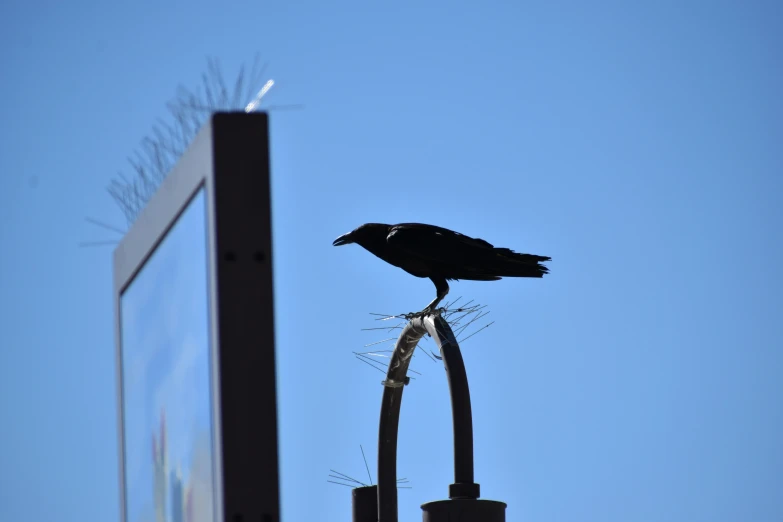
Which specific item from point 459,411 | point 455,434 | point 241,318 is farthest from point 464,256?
point 241,318

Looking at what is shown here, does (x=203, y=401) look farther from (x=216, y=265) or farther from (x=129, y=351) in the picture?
(x=129, y=351)

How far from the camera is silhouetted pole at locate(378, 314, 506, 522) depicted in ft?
15.6

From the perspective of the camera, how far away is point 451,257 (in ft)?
23.2

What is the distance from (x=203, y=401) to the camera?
296 centimetres

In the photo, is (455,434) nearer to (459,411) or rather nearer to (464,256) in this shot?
(459,411)

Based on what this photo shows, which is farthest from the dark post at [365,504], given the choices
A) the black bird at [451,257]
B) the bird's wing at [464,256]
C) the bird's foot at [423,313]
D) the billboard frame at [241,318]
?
the billboard frame at [241,318]

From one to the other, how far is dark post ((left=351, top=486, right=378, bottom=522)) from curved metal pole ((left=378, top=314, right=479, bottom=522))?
262 millimetres

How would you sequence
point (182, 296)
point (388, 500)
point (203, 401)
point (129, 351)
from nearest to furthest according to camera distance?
point (203, 401)
point (182, 296)
point (129, 351)
point (388, 500)

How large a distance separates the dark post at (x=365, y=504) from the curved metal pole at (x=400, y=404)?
26cm

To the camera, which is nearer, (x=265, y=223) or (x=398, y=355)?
(x=265, y=223)

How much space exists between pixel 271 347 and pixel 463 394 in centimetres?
266

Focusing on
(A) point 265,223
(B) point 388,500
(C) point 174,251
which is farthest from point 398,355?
(A) point 265,223

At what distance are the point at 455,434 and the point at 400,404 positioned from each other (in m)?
0.87

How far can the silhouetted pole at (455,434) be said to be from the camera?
475 cm
